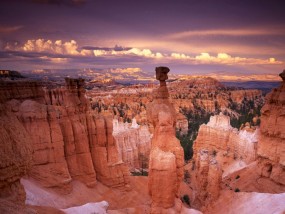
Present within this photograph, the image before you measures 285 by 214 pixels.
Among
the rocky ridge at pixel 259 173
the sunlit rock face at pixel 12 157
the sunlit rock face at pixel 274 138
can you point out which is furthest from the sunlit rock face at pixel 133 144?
the sunlit rock face at pixel 12 157

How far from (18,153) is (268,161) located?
18005 mm

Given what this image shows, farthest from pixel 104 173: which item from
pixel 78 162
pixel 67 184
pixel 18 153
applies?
pixel 18 153

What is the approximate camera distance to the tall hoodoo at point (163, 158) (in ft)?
41.7

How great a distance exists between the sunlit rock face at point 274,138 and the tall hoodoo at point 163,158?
817 cm

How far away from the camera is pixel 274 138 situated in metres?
18.1

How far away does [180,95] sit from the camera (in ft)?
292

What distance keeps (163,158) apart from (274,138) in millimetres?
9842

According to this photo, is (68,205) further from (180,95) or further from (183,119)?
(180,95)

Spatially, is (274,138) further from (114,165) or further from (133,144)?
(133,144)

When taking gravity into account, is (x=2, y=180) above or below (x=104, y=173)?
above

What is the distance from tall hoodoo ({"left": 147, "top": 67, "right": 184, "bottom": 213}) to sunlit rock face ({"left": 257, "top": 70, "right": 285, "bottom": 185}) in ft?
26.8

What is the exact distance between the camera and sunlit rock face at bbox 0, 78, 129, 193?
40.6ft

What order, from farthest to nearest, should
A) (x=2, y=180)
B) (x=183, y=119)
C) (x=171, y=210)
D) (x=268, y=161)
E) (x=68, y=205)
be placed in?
(x=183, y=119) → (x=268, y=161) → (x=171, y=210) → (x=68, y=205) → (x=2, y=180)

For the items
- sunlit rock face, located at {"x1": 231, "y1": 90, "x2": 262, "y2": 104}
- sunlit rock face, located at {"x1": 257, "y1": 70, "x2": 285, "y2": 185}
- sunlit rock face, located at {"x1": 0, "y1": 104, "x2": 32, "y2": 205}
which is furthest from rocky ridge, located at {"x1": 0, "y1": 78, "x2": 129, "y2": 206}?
sunlit rock face, located at {"x1": 231, "y1": 90, "x2": 262, "y2": 104}
